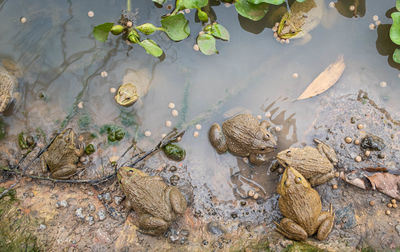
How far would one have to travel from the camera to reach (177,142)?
5.11 metres

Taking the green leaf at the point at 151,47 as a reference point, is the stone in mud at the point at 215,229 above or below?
below

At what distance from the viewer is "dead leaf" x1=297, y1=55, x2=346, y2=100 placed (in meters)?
5.17

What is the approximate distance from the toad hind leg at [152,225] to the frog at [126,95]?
1800mm

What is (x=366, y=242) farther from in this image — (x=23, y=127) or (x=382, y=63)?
(x=23, y=127)

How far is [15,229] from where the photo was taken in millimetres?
4281

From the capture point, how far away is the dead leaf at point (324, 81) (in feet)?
17.0

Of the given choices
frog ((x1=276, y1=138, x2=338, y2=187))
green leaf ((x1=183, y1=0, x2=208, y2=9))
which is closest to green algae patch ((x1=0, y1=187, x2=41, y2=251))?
frog ((x1=276, y1=138, x2=338, y2=187))

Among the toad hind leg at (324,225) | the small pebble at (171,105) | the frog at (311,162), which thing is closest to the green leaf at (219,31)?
the small pebble at (171,105)

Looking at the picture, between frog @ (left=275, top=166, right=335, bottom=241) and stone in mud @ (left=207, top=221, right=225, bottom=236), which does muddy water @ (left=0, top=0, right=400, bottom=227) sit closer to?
frog @ (left=275, top=166, right=335, bottom=241)

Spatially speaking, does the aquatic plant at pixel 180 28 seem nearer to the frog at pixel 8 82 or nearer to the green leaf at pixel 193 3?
the green leaf at pixel 193 3

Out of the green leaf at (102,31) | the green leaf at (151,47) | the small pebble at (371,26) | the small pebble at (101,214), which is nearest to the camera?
the small pebble at (101,214)

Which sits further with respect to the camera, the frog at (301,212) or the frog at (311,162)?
the frog at (311,162)

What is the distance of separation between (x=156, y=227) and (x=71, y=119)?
229cm

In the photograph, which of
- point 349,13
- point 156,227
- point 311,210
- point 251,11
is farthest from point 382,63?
point 156,227
